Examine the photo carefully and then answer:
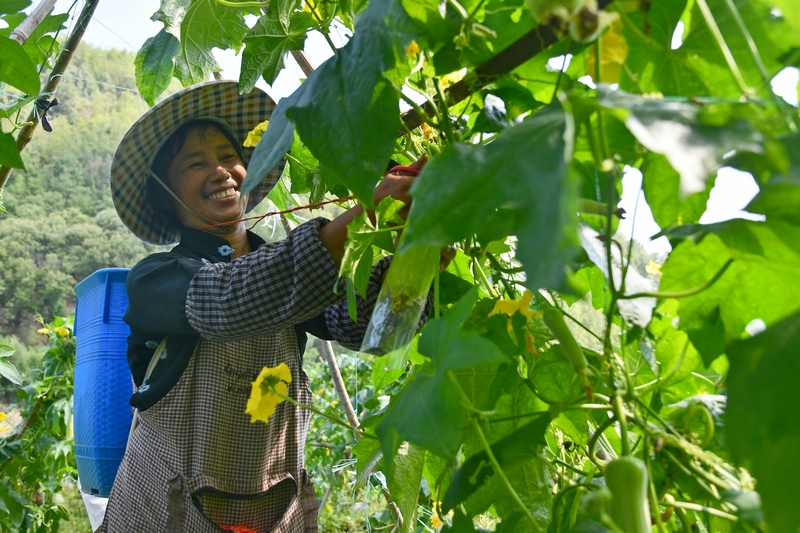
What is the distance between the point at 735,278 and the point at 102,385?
1.55 m

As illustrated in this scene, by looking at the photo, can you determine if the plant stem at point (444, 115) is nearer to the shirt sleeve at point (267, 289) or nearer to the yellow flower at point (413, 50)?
the yellow flower at point (413, 50)

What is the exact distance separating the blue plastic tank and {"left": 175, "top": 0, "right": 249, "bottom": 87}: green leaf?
2.88 feet

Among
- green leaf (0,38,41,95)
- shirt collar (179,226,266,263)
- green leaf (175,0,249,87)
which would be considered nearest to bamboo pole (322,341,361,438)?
shirt collar (179,226,266,263)

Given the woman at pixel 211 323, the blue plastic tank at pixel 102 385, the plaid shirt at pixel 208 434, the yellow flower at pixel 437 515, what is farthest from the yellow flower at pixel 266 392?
the blue plastic tank at pixel 102 385

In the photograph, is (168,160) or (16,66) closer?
(16,66)

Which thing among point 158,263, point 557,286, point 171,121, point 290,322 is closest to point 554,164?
point 557,286

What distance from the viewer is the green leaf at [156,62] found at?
39.7 inches

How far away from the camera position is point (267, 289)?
882mm

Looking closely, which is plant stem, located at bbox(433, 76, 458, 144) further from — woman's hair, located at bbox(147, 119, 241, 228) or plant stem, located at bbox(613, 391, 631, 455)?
woman's hair, located at bbox(147, 119, 241, 228)

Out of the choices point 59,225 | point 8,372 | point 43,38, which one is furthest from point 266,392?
point 59,225

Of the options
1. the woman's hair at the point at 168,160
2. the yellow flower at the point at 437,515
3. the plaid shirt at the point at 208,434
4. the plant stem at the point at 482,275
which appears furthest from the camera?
the woman's hair at the point at 168,160

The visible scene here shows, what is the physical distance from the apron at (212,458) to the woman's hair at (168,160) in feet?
1.27

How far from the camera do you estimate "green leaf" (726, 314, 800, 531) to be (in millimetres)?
231

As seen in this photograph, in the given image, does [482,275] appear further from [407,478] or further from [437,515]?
[437,515]
